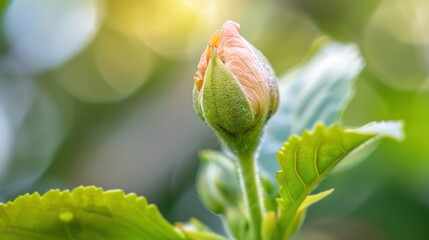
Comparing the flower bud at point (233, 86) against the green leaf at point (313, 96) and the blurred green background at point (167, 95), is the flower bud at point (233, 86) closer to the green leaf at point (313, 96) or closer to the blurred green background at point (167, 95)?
the green leaf at point (313, 96)

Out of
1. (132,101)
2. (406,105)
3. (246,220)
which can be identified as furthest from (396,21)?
(246,220)

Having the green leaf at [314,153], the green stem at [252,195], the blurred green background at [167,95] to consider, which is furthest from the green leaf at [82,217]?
the blurred green background at [167,95]

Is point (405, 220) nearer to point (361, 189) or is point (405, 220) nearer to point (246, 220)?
point (361, 189)

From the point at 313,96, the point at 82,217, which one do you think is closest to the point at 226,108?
the point at 82,217

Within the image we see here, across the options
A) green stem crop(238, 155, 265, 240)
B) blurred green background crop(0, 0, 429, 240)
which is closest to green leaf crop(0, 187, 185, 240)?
green stem crop(238, 155, 265, 240)

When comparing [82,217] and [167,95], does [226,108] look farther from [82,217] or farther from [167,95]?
[167,95]

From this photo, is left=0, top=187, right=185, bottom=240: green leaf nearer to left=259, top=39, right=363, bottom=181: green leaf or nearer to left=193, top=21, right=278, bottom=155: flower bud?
left=193, top=21, right=278, bottom=155: flower bud

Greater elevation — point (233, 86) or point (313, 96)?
point (233, 86)
